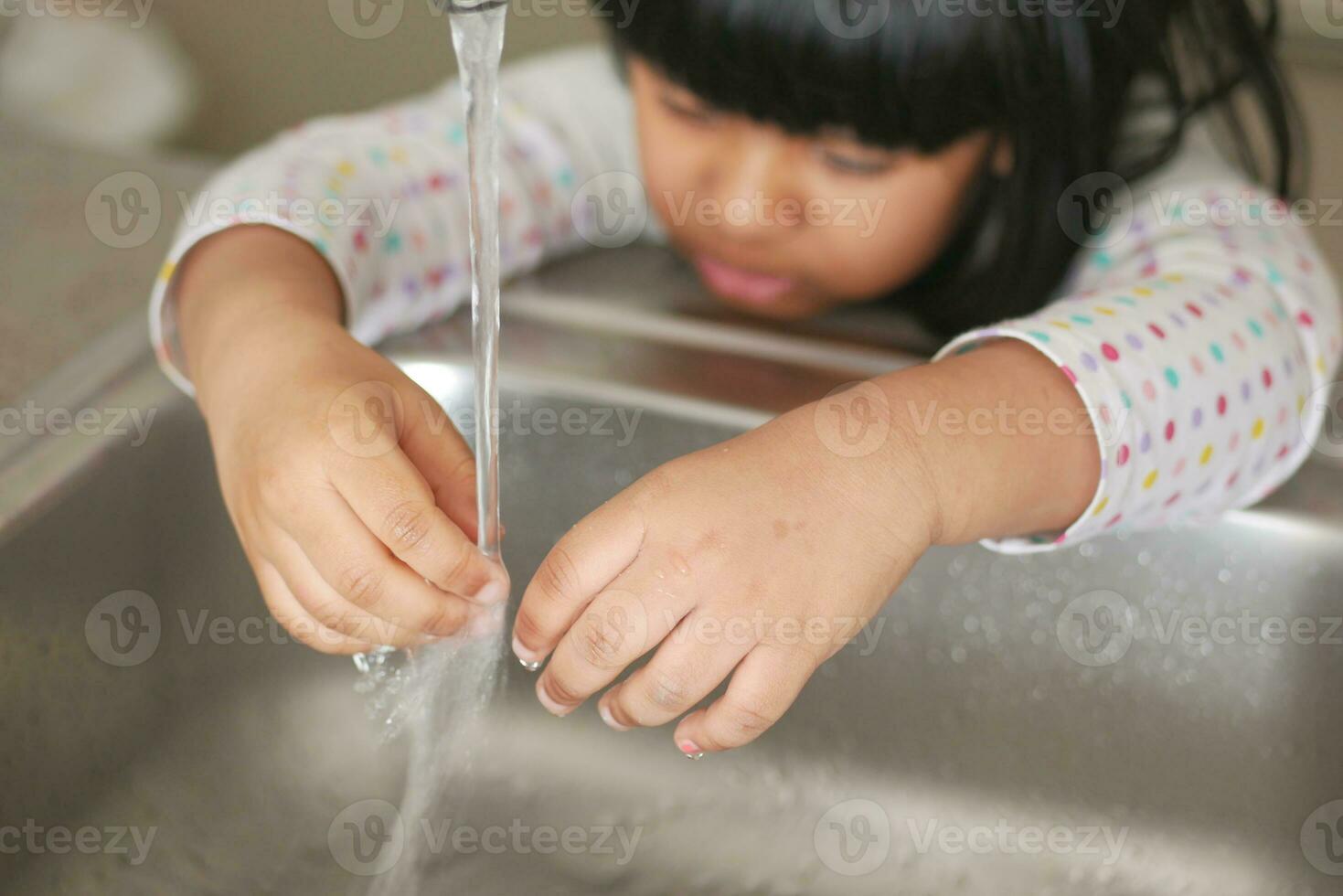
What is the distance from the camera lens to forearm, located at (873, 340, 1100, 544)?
478 mm

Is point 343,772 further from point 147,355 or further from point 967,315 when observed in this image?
point 967,315

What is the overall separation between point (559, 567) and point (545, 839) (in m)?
0.20

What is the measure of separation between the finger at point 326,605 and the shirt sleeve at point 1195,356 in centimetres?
27

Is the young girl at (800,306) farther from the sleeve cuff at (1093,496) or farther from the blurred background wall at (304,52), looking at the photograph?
the blurred background wall at (304,52)

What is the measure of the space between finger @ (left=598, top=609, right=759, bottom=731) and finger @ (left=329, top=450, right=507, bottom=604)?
7 cm

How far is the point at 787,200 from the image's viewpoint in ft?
2.27
